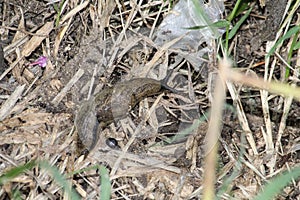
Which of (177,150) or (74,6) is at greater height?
(74,6)

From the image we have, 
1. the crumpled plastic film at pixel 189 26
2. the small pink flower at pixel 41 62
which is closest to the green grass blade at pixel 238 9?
the crumpled plastic film at pixel 189 26

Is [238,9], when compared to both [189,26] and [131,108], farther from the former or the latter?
[131,108]

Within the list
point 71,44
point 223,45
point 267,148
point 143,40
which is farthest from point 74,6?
point 267,148

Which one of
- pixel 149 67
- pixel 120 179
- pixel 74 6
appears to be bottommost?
pixel 120 179

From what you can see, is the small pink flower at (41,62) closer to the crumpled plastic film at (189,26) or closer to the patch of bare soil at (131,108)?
the patch of bare soil at (131,108)

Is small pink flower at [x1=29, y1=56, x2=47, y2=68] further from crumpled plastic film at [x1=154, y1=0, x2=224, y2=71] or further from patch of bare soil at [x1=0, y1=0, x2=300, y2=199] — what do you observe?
crumpled plastic film at [x1=154, y1=0, x2=224, y2=71]

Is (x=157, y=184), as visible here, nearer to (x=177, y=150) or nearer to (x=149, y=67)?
(x=177, y=150)

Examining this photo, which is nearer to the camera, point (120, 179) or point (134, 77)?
point (120, 179)
